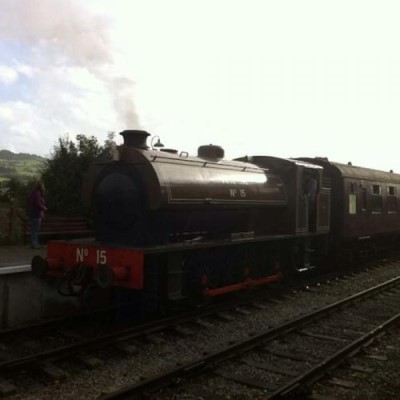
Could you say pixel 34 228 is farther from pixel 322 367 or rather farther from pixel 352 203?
pixel 352 203

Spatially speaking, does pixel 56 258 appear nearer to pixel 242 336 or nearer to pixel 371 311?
pixel 242 336

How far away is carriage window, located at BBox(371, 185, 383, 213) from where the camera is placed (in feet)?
52.9

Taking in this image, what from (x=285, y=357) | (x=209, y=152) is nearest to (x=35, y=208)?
(x=209, y=152)

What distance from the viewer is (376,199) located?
16.4 m

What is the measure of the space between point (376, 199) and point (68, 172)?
A: 10143 millimetres

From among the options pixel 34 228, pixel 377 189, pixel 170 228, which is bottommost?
pixel 34 228

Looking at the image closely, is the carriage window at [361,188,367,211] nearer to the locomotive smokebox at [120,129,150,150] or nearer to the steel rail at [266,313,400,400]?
the steel rail at [266,313,400,400]

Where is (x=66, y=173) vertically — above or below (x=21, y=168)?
below

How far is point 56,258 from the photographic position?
8133mm

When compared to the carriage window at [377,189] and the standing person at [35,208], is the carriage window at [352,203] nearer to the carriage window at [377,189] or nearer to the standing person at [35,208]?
the carriage window at [377,189]

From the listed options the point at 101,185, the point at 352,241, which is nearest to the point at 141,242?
the point at 101,185

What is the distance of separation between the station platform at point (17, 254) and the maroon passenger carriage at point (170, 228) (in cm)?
160

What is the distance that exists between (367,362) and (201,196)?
362 cm

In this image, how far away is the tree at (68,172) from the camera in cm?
1661
